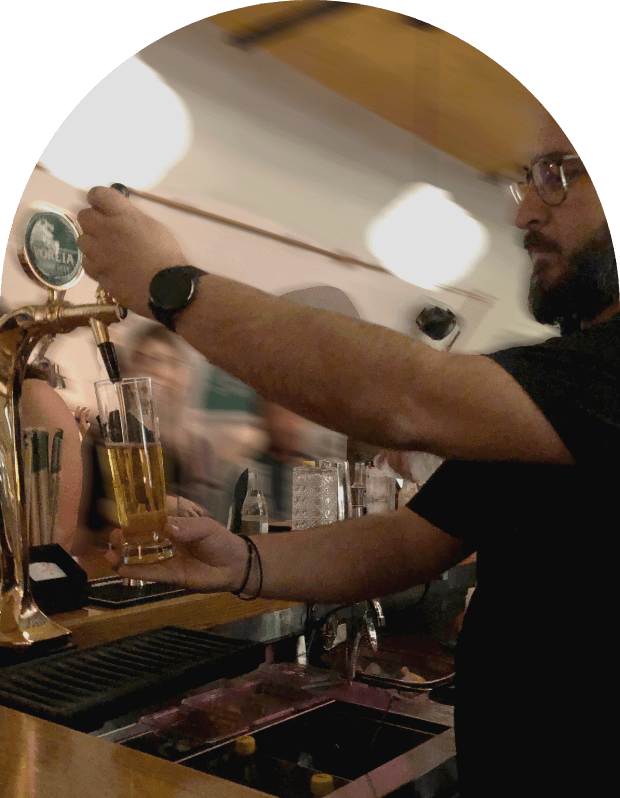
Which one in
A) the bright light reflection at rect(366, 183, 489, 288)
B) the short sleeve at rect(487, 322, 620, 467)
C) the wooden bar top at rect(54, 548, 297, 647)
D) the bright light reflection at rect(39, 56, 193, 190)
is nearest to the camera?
the short sleeve at rect(487, 322, 620, 467)

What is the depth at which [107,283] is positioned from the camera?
0.80 metres

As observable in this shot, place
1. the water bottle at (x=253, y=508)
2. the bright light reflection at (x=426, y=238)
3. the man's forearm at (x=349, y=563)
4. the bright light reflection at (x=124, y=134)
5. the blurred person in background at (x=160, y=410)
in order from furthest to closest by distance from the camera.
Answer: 1. the bright light reflection at (x=426, y=238)
2. the blurred person in background at (x=160, y=410)
3. the bright light reflection at (x=124, y=134)
4. the water bottle at (x=253, y=508)
5. the man's forearm at (x=349, y=563)

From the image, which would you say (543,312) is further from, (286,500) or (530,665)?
(286,500)

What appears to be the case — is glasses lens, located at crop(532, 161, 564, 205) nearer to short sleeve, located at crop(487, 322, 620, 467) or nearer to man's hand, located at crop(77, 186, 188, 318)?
short sleeve, located at crop(487, 322, 620, 467)

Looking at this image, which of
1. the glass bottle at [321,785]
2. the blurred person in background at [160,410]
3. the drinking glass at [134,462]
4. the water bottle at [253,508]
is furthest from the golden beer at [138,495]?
the blurred person in background at [160,410]

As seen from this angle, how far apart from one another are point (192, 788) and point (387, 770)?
347 mm

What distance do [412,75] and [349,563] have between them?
7.26ft

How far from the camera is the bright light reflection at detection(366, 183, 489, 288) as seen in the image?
3.17m

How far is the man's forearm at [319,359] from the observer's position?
2.22 feet

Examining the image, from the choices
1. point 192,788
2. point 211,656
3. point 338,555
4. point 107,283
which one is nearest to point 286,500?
point 338,555

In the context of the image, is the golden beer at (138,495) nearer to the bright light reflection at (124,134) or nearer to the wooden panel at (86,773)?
the wooden panel at (86,773)

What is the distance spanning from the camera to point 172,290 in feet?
2.41

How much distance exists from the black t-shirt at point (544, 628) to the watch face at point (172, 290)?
0.35m

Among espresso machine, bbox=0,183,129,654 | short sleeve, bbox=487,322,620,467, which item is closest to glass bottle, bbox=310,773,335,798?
espresso machine, bbox=0,183,129,654
